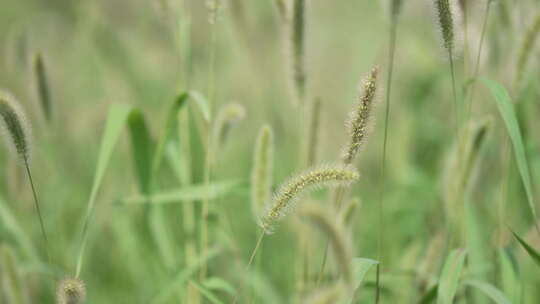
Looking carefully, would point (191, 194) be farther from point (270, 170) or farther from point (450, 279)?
point (450, 279)

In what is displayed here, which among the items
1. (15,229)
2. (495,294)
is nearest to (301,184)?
(495,294)

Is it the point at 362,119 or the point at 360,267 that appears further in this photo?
the point at 360,267

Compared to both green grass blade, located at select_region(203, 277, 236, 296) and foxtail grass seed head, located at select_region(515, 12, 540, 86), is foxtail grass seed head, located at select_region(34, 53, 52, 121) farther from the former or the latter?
foxtail grass seed head, located at select_region(515, 12, 540, 86)

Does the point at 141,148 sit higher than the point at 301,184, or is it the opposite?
the point at 141,148

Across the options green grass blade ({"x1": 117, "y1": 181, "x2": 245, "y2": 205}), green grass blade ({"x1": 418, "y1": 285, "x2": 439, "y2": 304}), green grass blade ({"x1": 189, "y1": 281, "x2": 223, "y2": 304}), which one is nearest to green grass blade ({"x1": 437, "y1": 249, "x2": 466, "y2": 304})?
green grass blade ({"x1": 418, "y1": 285, "x2": 439, "y2": 304})

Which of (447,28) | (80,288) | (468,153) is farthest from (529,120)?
(80,288)
